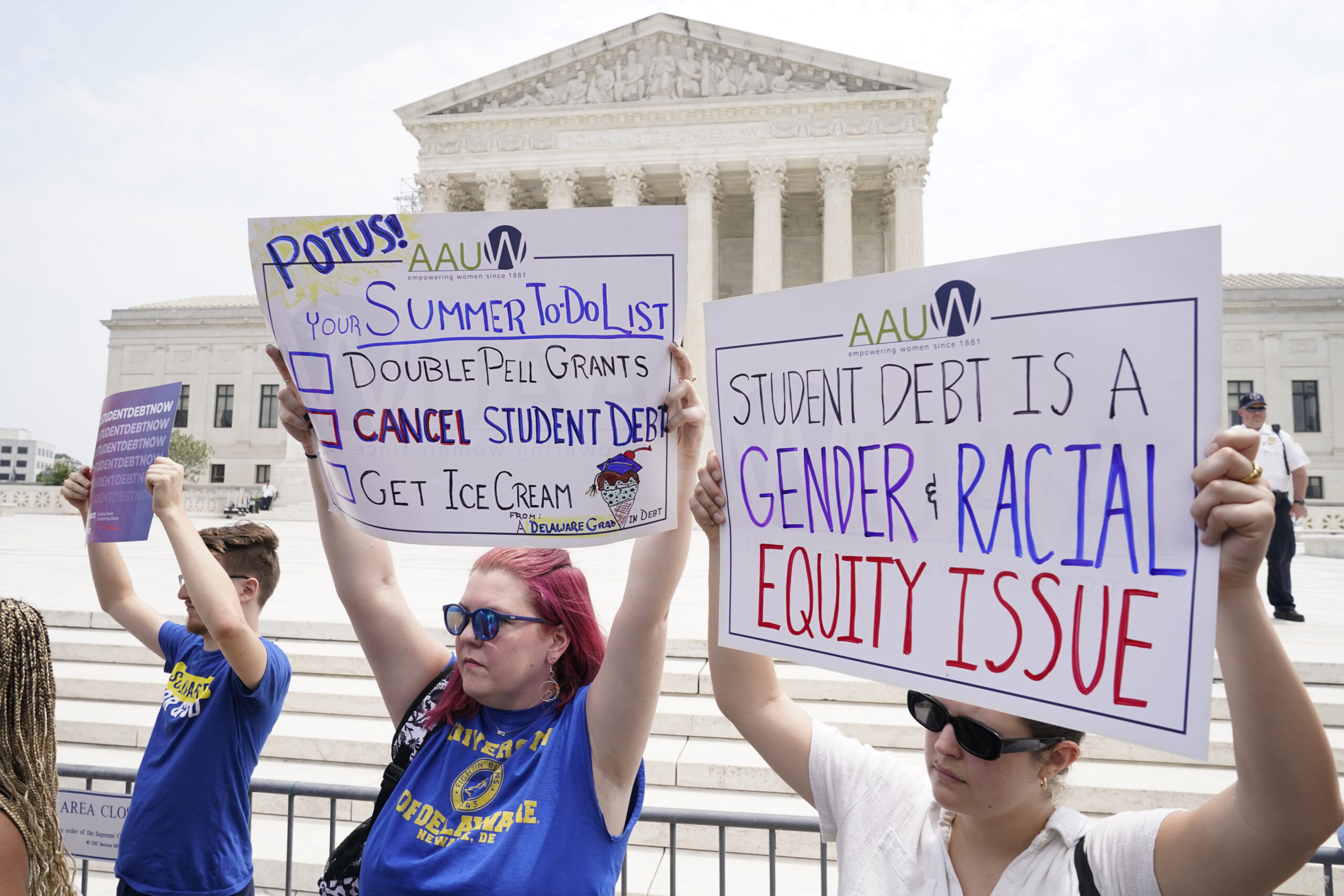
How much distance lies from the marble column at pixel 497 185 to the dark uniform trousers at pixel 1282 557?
30.7 meters

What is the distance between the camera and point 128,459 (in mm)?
2869

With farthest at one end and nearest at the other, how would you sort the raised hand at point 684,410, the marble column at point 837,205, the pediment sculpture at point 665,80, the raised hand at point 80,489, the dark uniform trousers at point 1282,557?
the pediment sculpture at point 665,80 < the marble column at point 837,205 < the dark uniform trousers at point 1282,557 < the raised hand at point 80,489 < the raised hand at point 684,410

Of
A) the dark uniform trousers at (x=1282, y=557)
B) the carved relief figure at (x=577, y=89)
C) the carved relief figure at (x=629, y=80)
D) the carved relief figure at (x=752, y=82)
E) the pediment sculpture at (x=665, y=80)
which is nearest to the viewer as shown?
the dark uniform trousers at (x=1282, y=557)

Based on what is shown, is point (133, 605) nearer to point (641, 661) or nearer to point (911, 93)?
point (641, 661)

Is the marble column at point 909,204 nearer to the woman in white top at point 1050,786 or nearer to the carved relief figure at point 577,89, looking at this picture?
the carved relief figure at point 577,89

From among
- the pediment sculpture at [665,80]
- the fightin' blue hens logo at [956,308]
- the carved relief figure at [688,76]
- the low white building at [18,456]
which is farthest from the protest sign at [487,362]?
the low white building at [18,456]

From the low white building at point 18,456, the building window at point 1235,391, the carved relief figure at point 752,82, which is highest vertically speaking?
the carved relief figure at point 752,82

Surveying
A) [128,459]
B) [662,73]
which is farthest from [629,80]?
[128,459]

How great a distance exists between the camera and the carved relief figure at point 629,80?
33938 mm

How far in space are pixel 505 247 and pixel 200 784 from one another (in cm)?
175

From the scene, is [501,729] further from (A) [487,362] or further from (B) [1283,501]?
(B) [1283,501]

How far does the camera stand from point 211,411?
47375 millimetres

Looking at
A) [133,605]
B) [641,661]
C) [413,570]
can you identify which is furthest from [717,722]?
[413,570]

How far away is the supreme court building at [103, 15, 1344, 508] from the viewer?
1272 inches
